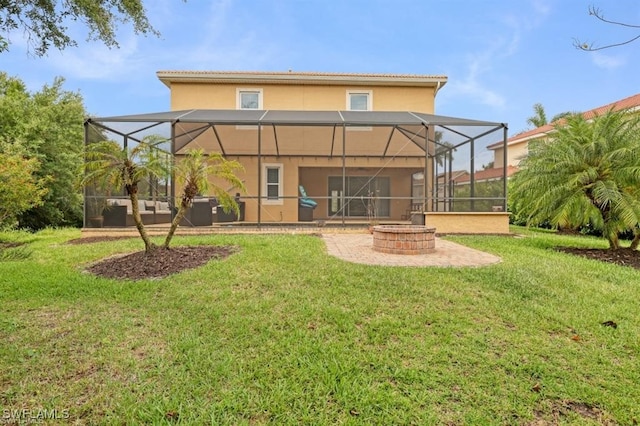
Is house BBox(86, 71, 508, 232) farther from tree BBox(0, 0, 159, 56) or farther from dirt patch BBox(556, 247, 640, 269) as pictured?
tree BBox(0, 0, 159, 56)

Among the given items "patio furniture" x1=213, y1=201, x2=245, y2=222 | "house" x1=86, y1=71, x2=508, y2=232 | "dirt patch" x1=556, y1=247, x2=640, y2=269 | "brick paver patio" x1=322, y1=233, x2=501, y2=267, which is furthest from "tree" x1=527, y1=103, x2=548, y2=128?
"patio furniture" x1=213, y1=201, x2=245, y2=222

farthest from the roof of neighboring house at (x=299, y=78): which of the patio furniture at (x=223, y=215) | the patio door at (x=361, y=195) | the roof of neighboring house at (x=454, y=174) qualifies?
the patio furniture at (x=223, y=215)

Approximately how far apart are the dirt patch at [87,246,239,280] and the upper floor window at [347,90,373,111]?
10.1 meters

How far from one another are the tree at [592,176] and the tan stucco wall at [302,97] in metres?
7.77

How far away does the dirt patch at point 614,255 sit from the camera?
6.18m

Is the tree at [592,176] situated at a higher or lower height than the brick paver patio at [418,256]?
higher

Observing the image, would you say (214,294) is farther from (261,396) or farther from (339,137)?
(339,137)

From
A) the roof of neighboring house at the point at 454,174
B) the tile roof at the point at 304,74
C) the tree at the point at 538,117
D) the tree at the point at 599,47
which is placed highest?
the tree at the point at 538,117

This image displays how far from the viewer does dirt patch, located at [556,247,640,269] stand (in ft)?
20.3

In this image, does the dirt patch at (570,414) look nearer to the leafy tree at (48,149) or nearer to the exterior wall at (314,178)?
the exterior wall at (314,178)

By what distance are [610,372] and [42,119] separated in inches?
718

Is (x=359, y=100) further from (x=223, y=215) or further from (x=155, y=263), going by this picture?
(x=155, y=263)

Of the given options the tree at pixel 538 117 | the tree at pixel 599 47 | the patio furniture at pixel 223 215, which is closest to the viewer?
the tree at pixel 599 47

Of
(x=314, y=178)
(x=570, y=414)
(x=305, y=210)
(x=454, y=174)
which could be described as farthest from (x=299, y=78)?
(x=570, y=414)
